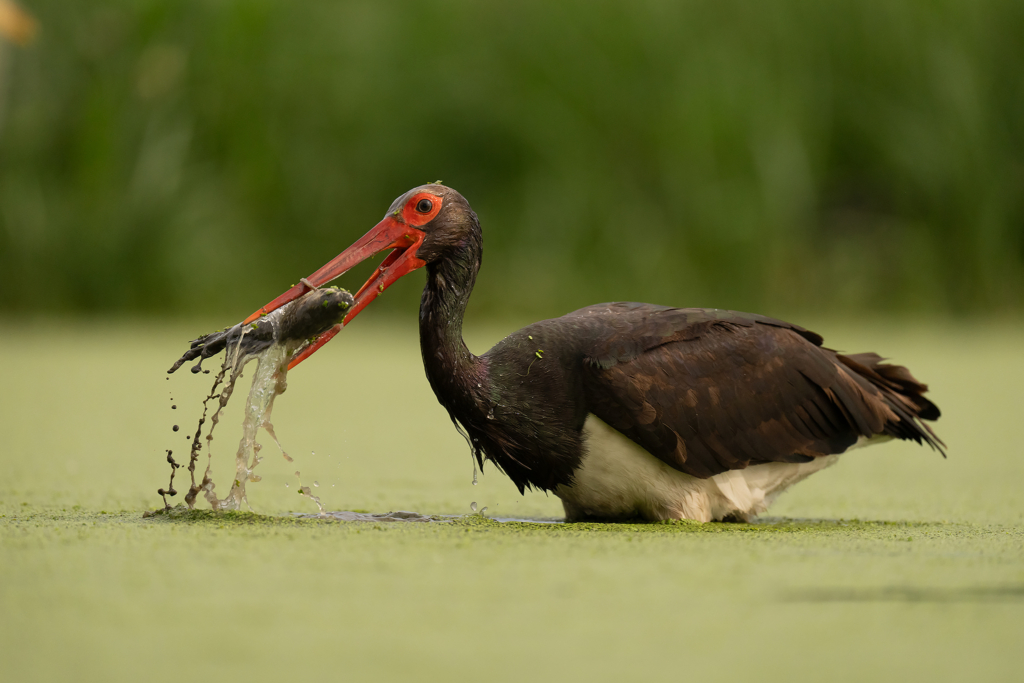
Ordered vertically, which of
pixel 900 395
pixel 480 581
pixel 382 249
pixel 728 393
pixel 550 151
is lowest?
pixel 480 581

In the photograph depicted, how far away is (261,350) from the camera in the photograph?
11.7ft

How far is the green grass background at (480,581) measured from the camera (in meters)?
2.05

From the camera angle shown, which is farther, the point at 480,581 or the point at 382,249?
the point at 382,249

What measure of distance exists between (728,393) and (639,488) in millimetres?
389

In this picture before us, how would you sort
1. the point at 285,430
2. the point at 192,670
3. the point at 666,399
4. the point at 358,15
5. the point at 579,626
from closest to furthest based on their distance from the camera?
the point at 192,670 < the point at 579,626 < the point at 666,399 < the point at 285,430 < the point at 358,15

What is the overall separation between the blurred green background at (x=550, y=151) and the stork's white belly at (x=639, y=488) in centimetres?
496

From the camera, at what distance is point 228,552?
2.85 meters

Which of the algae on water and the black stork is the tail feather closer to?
the black stork

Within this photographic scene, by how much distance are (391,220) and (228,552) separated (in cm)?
125

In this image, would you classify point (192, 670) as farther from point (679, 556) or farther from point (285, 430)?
point (285, 430)

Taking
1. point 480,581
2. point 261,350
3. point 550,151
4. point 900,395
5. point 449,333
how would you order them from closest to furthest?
point 480,581 < point 261,350 < point 449,333 < point 900,395 < point 550,151

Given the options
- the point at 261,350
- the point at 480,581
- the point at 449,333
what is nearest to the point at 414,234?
the point at 449,333

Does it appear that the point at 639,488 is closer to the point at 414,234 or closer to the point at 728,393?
the point at 728,393

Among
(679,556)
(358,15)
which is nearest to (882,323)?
(358,15)
